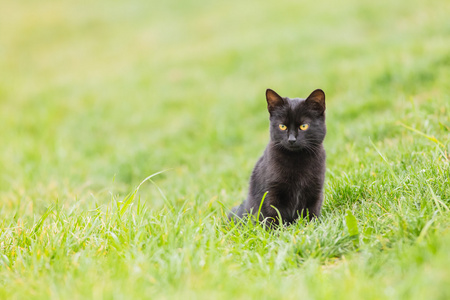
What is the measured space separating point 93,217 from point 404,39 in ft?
27.1

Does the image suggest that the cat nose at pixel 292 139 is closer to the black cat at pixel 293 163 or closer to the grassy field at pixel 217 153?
the black cat at pixel 293 163

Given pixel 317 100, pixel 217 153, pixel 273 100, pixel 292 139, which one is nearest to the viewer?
pixel 292 139

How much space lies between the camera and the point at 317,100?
3.43m

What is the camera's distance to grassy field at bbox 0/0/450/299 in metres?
2.27

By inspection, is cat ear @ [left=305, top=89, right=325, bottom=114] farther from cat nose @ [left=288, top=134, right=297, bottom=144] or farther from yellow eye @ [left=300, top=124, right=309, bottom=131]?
cat nose @ [left=288, top=134, right=297, bottom=144]

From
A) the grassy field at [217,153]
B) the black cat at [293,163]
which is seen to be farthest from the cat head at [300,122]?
the grassy field at [217,153]

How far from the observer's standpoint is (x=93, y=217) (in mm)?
3049

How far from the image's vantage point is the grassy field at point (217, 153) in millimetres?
2271

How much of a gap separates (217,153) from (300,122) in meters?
3.35

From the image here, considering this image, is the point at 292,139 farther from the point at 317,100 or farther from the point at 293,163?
the point at 317,100

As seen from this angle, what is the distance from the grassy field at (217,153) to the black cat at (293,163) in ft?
0.71

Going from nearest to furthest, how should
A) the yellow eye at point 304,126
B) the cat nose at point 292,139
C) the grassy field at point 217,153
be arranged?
1. the grassy field at point 217,153
2. the cat nose at point 292,139
3. the yellow eye at point 304,126

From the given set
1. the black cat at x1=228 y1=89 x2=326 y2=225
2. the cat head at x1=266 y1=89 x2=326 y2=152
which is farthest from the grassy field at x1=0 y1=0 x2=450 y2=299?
the cat head at x1=266 y1=89 x2=326 y2=152

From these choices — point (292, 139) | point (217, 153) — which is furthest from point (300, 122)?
point (217, 153)
